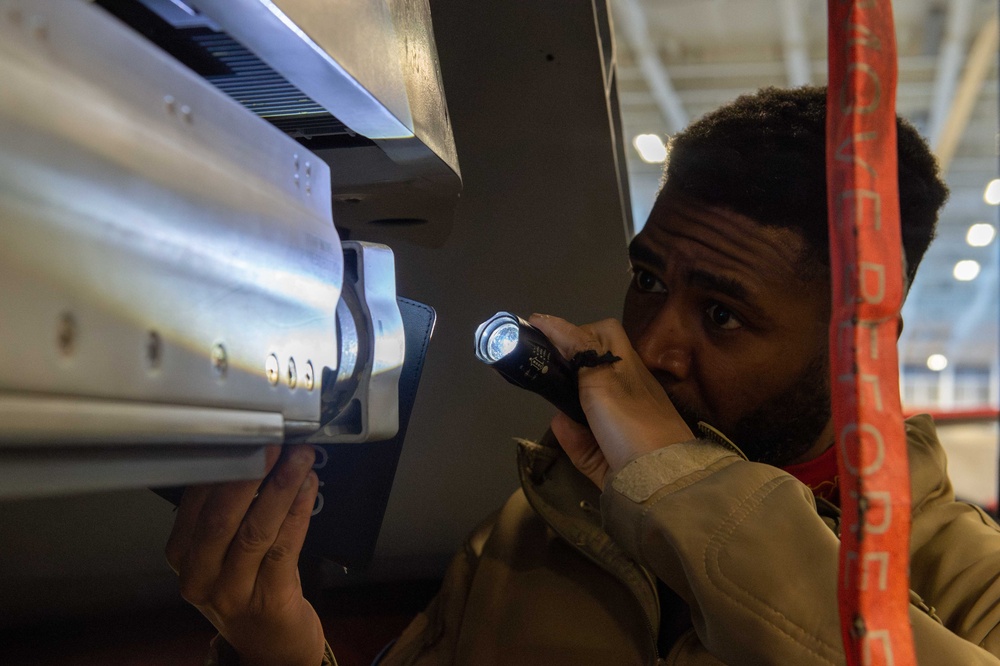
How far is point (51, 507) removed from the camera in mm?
417

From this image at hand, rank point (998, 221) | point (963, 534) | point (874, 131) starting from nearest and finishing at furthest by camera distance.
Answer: point (874, 131) → point (963, 534) → point (998, 221)

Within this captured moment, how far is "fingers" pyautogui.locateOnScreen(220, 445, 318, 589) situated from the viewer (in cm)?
48

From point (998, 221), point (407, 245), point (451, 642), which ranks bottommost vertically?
point (998, 221)

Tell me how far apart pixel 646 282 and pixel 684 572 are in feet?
0.98

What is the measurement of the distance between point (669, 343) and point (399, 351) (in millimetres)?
356

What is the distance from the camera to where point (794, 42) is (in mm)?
3652

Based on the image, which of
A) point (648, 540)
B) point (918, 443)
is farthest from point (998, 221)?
point (648, 540)

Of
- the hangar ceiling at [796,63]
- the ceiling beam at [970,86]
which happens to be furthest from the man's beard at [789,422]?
the ceiling beam at [970,86]

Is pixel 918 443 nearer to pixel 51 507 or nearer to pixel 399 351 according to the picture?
pixel 399 351

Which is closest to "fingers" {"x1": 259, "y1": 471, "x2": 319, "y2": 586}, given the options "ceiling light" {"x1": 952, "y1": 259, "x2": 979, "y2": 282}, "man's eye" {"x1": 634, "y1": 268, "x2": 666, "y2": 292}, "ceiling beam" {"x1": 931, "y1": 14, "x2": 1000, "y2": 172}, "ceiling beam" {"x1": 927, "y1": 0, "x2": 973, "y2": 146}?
"man's eye" {"x1": 634, "y1": 268, "x2": 666, "y2": 292}

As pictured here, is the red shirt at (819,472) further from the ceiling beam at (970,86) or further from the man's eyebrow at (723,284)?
the ceiling beam at (970,86)

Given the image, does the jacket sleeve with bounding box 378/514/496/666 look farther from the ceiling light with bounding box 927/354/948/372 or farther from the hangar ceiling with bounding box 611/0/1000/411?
the ceiling light with bounding box 927/354/948/372

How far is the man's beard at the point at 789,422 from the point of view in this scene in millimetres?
791

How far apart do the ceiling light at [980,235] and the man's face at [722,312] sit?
5504mm
